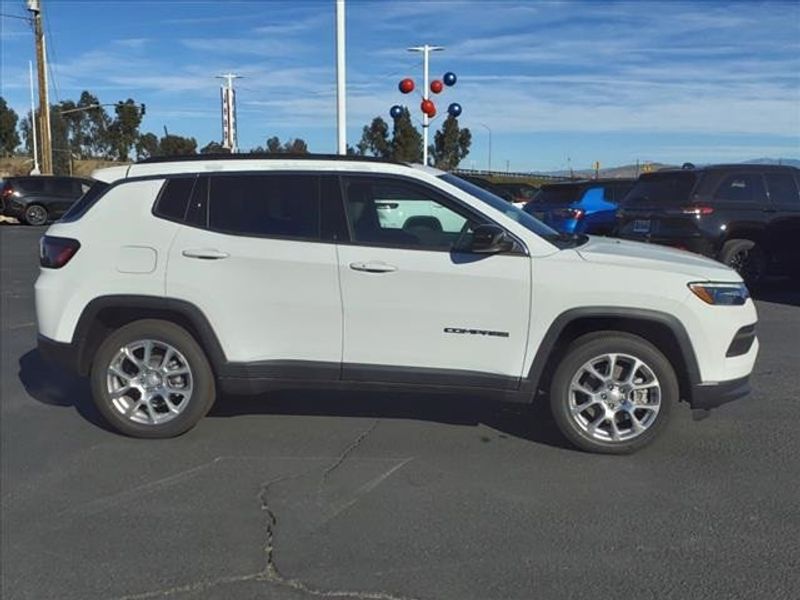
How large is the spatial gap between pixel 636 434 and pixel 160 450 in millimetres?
2935

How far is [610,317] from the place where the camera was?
4707 millimetres

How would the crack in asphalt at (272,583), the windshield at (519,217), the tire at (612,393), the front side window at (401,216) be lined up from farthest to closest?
the windshield at (519,217)
the front side window at (401,216)
the tire at (612,393)
the crack in asphalt at (272,583)

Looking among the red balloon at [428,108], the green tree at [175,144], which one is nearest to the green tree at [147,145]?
the green tree at [175,144]

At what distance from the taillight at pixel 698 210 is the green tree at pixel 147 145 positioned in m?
66.4

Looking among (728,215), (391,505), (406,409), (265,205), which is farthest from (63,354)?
(728,215)

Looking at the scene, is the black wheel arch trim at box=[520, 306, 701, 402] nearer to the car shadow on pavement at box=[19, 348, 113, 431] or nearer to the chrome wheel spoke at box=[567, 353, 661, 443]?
the chrome wheel spoke at box=[567, 353, 661, 443]

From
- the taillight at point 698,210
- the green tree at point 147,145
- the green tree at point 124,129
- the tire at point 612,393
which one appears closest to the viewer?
the tire at point 612,393

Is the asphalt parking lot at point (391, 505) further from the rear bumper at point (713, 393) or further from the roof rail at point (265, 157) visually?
the roof rail at point (265, 157)

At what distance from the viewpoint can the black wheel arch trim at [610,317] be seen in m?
4.61

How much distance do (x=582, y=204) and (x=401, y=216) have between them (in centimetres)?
1069

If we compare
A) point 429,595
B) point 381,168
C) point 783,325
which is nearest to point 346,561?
point 429,595

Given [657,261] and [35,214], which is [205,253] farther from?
[35,214]

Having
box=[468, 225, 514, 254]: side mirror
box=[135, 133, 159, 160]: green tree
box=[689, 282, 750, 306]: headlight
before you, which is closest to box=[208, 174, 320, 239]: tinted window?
box=[468, 225, 514, 254]: side mirror

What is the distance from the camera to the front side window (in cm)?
485
